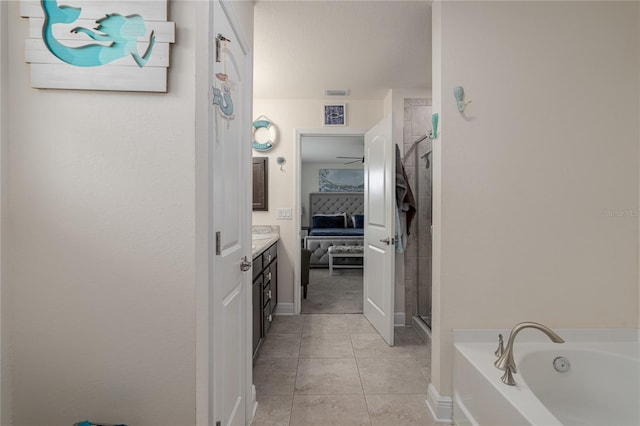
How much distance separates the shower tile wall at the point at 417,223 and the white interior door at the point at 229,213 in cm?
187

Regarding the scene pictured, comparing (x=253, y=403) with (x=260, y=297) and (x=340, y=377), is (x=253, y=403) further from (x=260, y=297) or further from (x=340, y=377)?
(x=260, y=297)

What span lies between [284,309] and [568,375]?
243cm

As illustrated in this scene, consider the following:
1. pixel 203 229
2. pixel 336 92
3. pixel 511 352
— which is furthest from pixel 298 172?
pixel 511 352

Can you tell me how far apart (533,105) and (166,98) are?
1785 mm

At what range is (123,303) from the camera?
0.93m

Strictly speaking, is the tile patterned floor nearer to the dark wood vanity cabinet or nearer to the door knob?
the dark wood vanity cabinet

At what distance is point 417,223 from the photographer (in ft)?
9.87

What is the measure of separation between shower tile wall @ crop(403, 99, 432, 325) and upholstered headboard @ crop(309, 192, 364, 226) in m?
4.57

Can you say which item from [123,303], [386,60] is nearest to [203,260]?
[123,303]

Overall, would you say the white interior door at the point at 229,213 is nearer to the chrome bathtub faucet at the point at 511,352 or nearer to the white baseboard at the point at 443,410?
the white baseboard at the point at 443,410

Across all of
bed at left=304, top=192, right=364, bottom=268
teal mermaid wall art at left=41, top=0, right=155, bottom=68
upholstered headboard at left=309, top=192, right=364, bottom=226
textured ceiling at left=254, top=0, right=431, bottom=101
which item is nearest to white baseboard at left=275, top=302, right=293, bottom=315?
bed at left=304, top=192, right=364, bottom=268

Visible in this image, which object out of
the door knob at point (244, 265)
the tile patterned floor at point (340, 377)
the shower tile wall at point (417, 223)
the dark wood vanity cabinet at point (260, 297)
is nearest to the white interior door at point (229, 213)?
the door knob at point (244, 265)

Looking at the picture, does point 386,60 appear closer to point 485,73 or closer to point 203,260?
point 485,73

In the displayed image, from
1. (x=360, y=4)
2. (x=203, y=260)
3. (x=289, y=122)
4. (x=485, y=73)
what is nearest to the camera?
(x=203, y=260)
